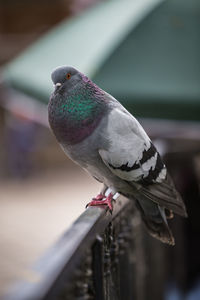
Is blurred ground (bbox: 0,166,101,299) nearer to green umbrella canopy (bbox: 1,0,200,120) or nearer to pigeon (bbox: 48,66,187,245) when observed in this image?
green umbrella canopy (bbox: 1,0,200,120)

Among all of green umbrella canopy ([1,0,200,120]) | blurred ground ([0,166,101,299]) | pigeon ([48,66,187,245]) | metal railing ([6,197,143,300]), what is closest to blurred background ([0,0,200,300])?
green umbrella canopy ([1,0,200,120])

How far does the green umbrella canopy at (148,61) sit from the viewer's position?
346 cm

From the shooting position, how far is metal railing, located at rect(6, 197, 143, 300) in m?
1.05

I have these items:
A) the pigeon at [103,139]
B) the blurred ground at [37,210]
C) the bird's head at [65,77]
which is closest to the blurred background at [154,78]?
the pigeon at [103,139]

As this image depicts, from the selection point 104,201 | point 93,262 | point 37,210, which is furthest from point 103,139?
point 37,210

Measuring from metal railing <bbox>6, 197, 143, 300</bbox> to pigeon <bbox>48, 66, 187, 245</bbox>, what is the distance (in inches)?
4.5

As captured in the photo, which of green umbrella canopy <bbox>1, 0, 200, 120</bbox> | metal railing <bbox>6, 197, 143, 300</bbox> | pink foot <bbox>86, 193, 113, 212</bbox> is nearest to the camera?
metal railing <bbox>6, 197, 143, 300</bbox>

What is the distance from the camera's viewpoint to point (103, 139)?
7.38 ft

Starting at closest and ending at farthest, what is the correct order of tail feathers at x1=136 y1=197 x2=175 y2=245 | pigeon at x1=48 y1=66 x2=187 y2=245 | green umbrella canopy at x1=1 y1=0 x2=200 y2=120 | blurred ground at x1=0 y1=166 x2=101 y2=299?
pigeon at x1=48 y1=66 x2=187 y2=245, tail feathers at x1=136 y1=197 x2=175 y2=245, green umbrella canopy at x1=1 y1=0 x2=200 y2=120, blurred ground at x1=0 y1=166 x2=101 y2=299

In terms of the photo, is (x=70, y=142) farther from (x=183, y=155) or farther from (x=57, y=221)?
(x=57, y=221)

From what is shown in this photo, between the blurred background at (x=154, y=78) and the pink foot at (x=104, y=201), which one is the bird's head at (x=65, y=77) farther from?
the blurred background at (x=154, y=78)

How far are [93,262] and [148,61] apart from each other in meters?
2.13

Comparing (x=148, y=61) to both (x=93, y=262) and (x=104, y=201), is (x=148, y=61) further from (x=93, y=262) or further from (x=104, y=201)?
(x=93, y=262)

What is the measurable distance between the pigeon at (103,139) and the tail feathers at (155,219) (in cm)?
13
